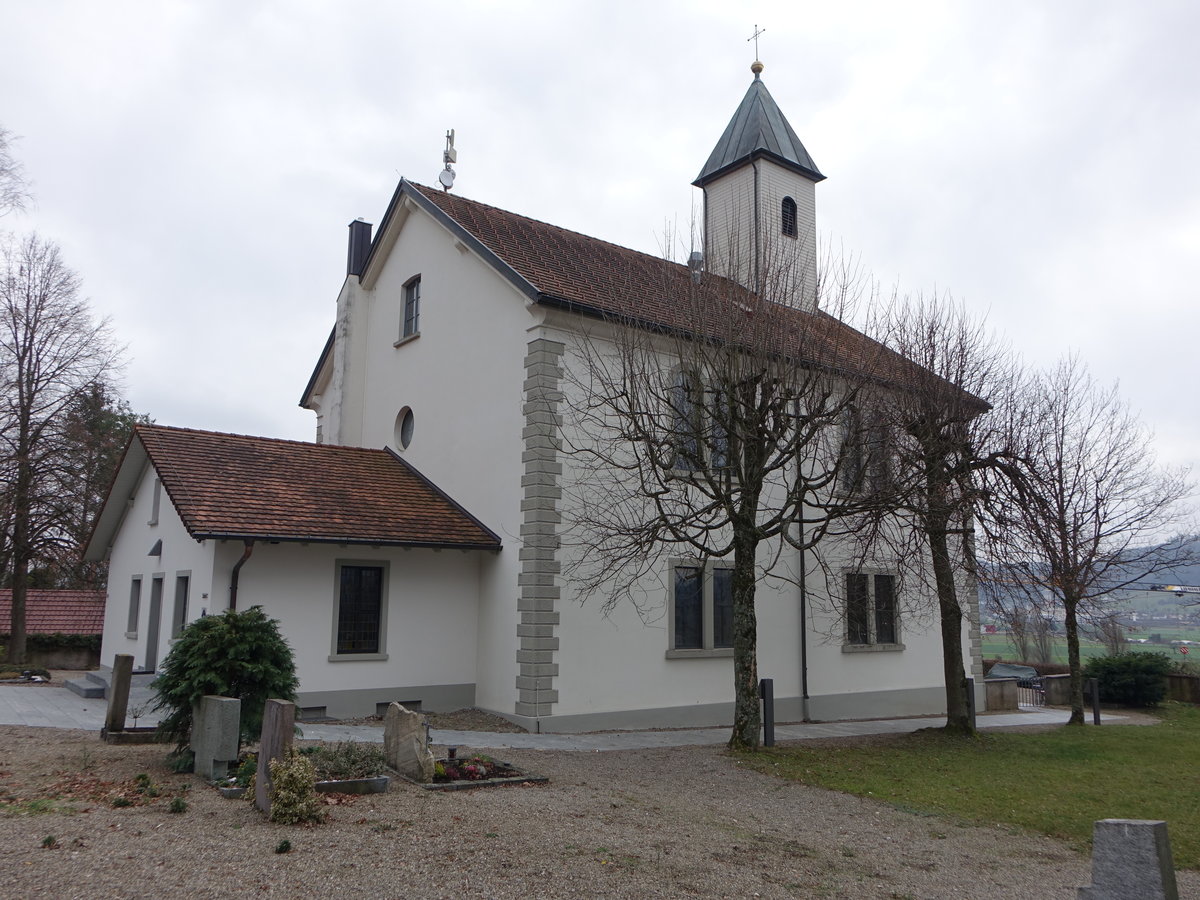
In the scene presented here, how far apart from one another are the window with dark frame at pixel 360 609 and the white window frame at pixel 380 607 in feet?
0.06

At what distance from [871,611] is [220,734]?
46.8 feet

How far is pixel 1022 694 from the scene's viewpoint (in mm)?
26297

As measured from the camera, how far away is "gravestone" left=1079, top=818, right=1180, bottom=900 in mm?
4535

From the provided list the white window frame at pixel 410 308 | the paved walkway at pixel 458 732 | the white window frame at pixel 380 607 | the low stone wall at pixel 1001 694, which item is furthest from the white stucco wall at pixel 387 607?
the low stone wall at pixel 1001 694

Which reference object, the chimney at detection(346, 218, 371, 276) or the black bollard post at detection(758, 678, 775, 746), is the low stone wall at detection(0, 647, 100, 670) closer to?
the chimney at detection(346, 218, 371, 276)

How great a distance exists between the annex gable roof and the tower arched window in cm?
1302

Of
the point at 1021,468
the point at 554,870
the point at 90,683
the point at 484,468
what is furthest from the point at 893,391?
the point at 90,683

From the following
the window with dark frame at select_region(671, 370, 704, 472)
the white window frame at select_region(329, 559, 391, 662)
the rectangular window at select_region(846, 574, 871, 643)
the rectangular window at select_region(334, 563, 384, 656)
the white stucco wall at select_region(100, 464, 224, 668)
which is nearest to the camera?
the window with dark frame at select_region(671, 370, 704, 472)

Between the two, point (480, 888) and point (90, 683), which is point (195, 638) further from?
point (90, 683)

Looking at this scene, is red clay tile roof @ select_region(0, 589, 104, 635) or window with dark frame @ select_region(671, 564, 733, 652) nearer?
window with dark frame @ select_region(671, 564, 733, 652)

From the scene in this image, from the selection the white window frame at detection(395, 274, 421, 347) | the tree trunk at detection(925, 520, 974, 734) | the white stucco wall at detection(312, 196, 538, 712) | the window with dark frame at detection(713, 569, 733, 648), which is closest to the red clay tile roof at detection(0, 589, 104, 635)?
the white stucco wall at detection(312, 196, 538, 712)

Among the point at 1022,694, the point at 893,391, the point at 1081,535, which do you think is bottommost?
the point at 1022,694

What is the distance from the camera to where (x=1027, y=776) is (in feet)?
39.3

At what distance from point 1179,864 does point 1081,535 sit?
12131mm
